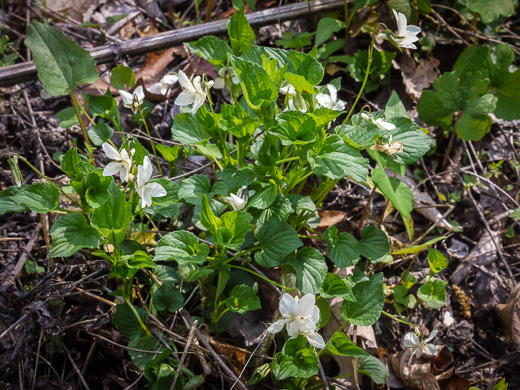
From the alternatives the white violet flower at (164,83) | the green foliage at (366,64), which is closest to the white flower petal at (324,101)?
the white violet flower at (164,83)

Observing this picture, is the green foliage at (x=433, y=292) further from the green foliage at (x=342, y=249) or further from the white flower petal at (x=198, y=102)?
the white flower petal at (x=198, y=102)

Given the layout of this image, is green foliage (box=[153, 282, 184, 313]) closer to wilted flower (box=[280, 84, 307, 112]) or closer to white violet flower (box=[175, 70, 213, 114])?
white violet flower (box=[175, 70, 213, 114])

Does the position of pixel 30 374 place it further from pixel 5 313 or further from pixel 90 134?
pixel 90 134

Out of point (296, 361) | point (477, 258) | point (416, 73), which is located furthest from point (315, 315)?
point (416, 73)

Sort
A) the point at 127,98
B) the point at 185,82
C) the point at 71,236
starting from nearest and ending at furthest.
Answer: the point at 71,236 < the point at 185,82 < the point at 127,98

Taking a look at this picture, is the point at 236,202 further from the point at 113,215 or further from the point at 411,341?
the point at 411,341

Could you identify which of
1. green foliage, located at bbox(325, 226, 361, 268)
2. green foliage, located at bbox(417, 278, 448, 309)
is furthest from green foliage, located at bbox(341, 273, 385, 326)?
green foliage, located at bbox(417, 278, 448, 309)
